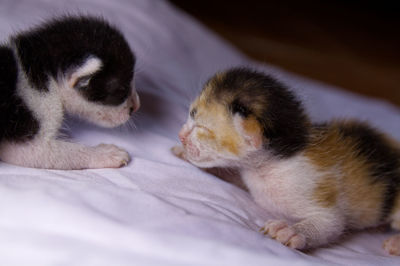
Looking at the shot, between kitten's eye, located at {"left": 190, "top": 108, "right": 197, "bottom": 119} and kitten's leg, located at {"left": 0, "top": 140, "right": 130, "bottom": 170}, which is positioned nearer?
kitten's leg, located at {"left": 0, "top": 140, "right": 130, "bottom": 170}

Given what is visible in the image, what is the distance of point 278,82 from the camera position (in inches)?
67.8

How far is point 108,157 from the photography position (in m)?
1.58

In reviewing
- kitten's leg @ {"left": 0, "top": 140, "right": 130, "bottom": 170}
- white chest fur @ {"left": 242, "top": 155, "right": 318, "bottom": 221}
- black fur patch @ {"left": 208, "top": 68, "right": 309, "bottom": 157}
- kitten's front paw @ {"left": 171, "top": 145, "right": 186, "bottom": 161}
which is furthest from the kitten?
white chest fur @ {"left": 242, "top": 155, "right": 318, "bottom": 221}

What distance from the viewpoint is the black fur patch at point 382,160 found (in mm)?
1816

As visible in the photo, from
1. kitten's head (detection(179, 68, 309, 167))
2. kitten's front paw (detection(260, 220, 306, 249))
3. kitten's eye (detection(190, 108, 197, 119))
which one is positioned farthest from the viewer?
kitten's eye (detection(190, 108, 197, 119))

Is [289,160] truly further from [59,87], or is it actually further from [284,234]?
[59,87]

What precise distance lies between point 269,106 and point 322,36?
3345 millimetres

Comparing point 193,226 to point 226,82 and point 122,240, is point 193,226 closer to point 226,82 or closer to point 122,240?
point 122,240

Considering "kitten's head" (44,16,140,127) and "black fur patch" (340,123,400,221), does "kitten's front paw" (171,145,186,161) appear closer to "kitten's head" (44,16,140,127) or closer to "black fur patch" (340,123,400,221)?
"kitten's head" (44,16,140,127)

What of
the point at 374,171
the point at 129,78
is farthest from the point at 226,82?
the point at 374,171

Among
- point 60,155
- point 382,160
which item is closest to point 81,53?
point 60,155

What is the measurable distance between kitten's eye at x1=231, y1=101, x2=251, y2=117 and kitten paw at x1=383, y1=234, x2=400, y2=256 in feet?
2.43

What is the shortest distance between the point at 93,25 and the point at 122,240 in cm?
85

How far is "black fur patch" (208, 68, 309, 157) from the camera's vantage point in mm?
1578
